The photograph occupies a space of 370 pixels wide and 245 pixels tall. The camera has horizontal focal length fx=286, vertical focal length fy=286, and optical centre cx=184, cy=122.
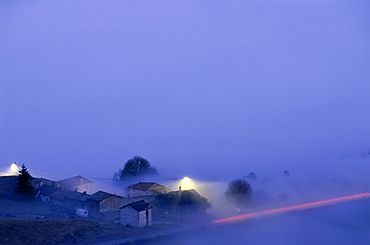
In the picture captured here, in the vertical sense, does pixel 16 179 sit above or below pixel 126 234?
above

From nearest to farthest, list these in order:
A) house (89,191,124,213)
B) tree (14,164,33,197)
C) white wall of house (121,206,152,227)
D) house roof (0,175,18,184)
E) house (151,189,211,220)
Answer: white wall of house (121,206,152,227)
house (151,189,211,220)
house (89,191,124,213)
tree (14,164,33,197)
house roof (0,175,18,184)

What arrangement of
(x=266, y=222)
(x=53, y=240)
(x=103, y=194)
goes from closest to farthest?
(x=53, y=240) → (x=266, y=222) → (x=103, y=194)

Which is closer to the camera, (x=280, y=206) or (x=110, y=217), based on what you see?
(x=110, y=217)

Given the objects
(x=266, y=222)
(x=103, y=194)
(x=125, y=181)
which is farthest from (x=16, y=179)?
(x=266, y=222)

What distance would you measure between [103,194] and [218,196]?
2052 cm

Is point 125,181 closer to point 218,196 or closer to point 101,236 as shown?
point 218,196

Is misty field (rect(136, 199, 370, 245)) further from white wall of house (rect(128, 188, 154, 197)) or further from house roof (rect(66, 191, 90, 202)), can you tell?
white wall of house (rect(128, 188, 154, 197))

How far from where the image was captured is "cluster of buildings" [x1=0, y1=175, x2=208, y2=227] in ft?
104

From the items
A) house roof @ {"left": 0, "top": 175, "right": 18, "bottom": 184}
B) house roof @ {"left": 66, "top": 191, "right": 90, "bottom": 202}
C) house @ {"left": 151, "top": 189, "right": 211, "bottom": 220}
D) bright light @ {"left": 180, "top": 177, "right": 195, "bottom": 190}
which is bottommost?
house @ {"left": 151, "top": 189, "right": 211, "bottom": 220}

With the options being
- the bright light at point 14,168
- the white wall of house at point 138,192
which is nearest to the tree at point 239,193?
the white wall of house at point 138,192

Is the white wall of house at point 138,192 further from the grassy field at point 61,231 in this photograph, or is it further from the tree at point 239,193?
the grassy field at point 61,231

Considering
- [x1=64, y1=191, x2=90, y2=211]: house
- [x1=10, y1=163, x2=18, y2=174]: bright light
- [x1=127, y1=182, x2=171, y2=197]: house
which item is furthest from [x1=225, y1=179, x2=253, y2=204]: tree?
[x1=10, y1=163, x2=18, y2=174]: bright light

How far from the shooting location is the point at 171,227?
31719 mm

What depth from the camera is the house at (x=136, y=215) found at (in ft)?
101
